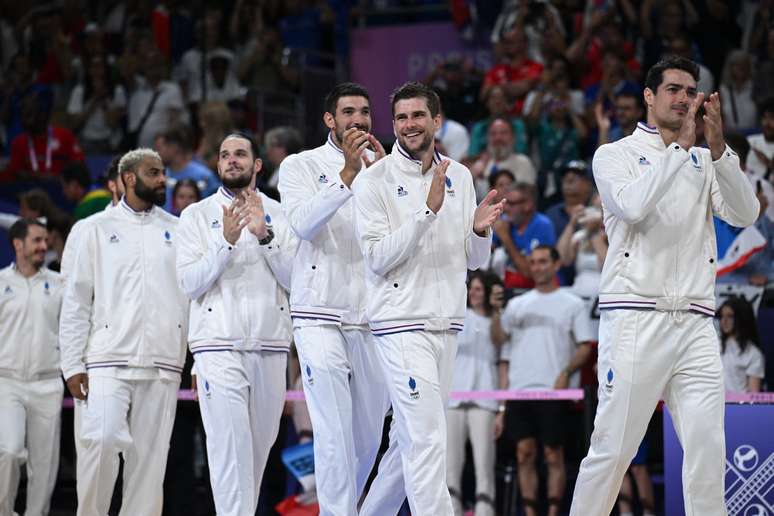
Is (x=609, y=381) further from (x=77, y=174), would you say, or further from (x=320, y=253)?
(x=77, y=174)

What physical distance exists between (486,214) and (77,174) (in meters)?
7.36

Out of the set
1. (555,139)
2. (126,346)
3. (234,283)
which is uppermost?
(555,139)

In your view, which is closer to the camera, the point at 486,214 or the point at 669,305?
the point at 669,305

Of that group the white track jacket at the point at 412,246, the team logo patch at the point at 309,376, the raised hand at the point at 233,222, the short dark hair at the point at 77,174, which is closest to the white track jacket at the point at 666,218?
the white track jacket at the point at 412,246

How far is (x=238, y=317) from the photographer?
8406 mm

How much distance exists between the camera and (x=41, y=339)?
10.3 m

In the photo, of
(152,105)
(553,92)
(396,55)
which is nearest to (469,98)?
(553,92)

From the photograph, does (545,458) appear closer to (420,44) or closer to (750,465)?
(750,465)

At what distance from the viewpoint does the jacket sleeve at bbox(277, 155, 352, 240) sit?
7547 mm

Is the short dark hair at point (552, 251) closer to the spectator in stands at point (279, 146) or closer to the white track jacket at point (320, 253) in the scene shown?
the spectator in stands at point (279, 146)

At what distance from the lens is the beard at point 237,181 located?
873cm

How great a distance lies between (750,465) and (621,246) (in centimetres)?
183

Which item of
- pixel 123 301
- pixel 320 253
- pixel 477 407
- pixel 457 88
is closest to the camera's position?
pixel 320 253

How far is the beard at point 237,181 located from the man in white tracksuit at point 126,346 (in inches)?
21.0
